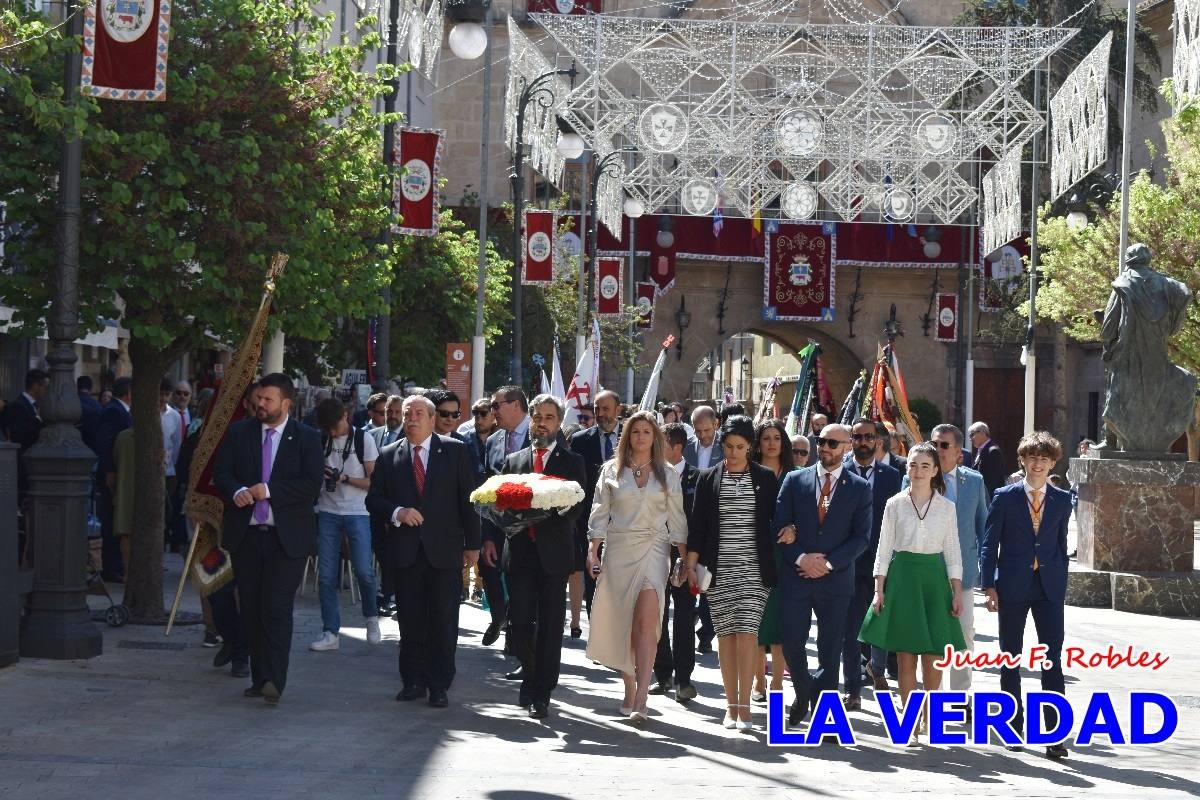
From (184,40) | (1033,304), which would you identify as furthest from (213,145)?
(1033,304)

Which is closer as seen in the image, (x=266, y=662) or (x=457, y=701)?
(x=266, y=662)

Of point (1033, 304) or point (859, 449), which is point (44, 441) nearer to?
point (859, 449)

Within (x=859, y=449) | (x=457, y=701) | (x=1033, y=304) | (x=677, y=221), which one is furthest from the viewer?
(x=677, y=221)

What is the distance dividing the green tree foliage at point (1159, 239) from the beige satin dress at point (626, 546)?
1903cm

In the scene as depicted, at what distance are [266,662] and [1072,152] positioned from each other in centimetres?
2371

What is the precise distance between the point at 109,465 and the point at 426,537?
726 cm

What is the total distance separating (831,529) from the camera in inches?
416

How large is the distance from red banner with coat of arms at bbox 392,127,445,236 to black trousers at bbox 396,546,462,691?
13.3 m

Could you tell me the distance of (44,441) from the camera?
12.4m

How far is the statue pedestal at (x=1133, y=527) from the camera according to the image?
18.7 metres

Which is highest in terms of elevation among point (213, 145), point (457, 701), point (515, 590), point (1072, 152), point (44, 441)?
point (1072, 152)

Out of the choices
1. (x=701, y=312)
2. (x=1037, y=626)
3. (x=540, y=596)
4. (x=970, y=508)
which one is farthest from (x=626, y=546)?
(x=701, y=312)

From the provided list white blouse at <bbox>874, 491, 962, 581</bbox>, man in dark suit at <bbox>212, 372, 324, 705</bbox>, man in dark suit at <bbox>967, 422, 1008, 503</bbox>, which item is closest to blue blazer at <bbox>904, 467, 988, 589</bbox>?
white blouse at <bbox>874, 491, 962, 581</bbox>

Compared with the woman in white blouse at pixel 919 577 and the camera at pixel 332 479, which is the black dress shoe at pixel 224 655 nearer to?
the camera at pixel 332 479
